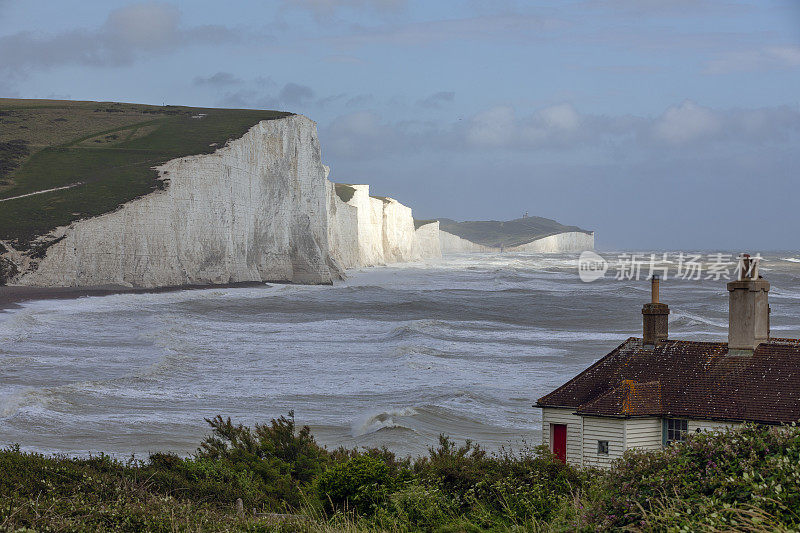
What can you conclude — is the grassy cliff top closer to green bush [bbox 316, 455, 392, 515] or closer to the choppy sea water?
the choppy sea water

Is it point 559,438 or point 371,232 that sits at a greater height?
point 371,232

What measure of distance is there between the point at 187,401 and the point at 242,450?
10897 mm

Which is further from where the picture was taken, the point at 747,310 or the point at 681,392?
the point at 747,310

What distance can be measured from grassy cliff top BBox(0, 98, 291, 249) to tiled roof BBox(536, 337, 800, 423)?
52.0 metres

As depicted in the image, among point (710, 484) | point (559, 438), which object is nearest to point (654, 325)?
point (559, 438)

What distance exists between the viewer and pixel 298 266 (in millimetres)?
80000

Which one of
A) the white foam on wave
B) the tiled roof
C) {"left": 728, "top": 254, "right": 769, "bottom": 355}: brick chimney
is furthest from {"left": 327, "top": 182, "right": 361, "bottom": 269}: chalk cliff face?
{"left": 728, "top": 254, "right": 769, "bottom": 355}: brick chimney

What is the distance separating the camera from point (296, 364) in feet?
98.4

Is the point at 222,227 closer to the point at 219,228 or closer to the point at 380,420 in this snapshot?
the point at 219,228

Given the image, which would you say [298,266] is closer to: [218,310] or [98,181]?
[98,181]

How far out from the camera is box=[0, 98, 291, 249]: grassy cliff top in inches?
2542

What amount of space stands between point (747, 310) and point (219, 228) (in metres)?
60.7

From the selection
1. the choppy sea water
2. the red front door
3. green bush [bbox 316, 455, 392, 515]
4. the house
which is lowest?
the choppy sea water

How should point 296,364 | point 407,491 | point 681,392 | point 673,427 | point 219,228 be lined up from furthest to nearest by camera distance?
1. point 219,228
2. point 296,364
3. point 681,392
4. point 673,427
5. point 407,491
